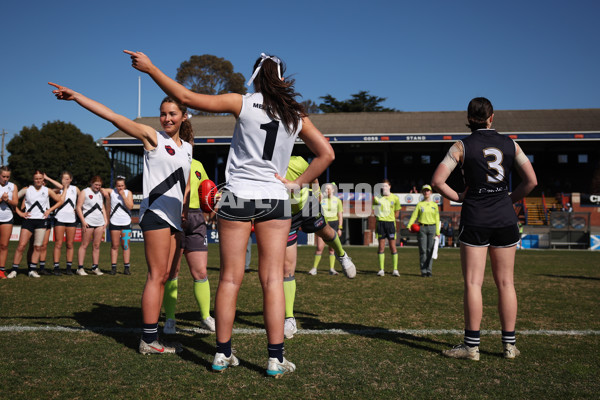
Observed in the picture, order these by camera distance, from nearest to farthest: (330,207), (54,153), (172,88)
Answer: (172,88)
(330,207)
(54,153)

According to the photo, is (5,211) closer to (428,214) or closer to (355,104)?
(428,214)

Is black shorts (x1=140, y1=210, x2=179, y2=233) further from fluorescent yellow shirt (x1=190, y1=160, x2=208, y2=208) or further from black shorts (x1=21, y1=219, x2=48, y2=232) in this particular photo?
black shorts (x1=21, y1=219, x2=48, y2=232)

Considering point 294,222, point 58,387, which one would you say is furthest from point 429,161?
point 58,387

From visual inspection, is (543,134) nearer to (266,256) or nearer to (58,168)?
(266,256)

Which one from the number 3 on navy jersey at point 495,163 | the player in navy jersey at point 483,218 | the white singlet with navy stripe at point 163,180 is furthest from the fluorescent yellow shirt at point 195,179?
the number 3 on navy jersey at point 495,163

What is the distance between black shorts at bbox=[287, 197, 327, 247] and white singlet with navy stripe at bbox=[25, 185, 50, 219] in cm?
682

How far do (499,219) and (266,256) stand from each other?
6.61 ft

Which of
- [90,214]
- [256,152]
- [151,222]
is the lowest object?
[151,222]

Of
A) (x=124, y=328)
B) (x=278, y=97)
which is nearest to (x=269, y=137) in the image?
(x=278, y=97)

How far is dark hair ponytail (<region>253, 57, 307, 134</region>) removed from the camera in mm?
3123

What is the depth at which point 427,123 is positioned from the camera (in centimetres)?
3688

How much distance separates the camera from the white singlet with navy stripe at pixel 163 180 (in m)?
3.82

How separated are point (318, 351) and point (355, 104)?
191ft

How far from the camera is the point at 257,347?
404cm
